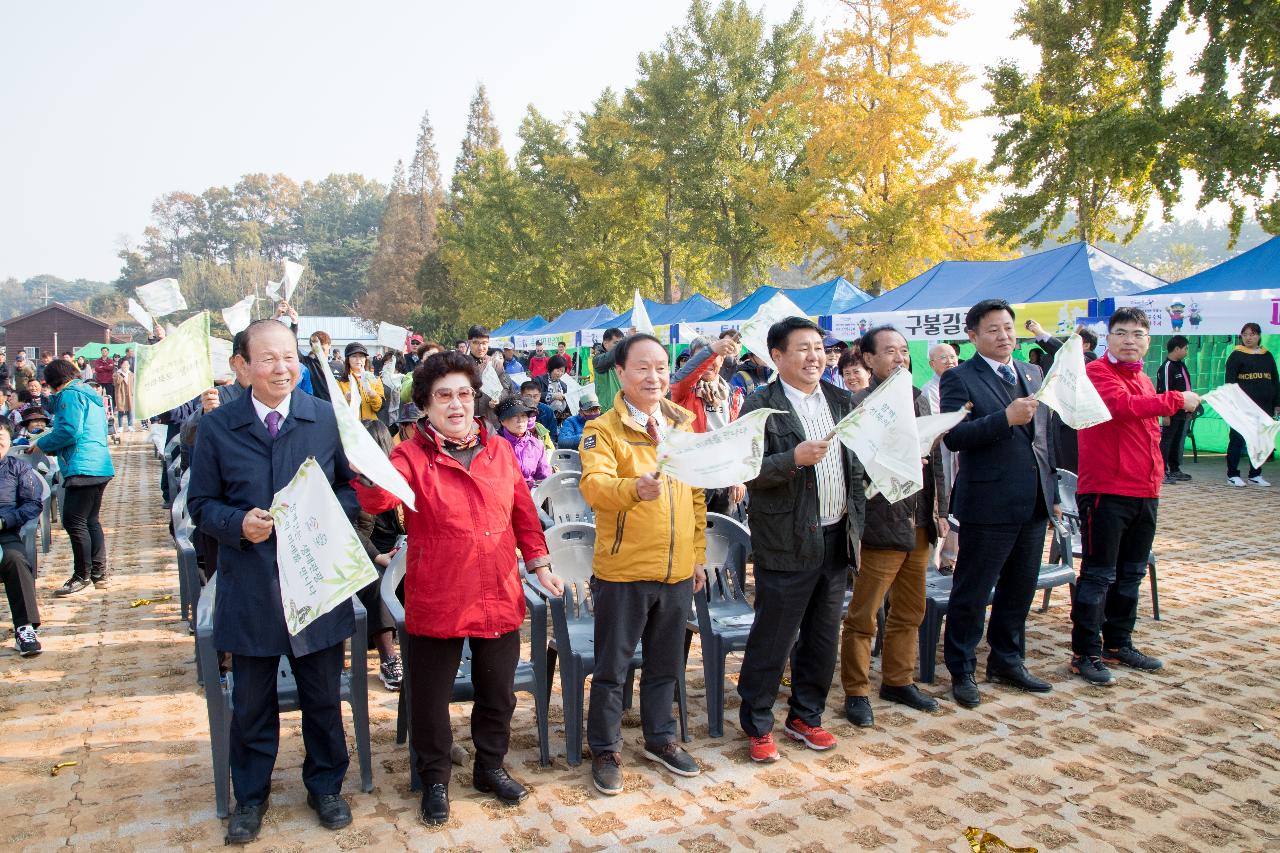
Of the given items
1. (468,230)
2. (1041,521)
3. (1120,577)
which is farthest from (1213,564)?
(468,230)

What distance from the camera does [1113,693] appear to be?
4398 mm

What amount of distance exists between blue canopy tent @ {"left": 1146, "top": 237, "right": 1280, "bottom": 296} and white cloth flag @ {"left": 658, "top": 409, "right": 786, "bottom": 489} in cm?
999

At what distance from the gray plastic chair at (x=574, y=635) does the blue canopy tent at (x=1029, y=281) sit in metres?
9.00

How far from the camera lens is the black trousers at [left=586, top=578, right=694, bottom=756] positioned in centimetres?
338

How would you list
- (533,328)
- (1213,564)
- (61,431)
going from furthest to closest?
(533,328)
(1213,564)
(61,431)

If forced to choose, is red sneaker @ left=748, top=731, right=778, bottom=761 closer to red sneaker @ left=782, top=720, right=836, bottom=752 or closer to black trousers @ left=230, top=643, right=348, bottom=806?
red sneaker @ left=782, top=720, right=836, bottom=752

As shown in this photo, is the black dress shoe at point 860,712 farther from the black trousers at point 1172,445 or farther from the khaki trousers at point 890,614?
the black trousers at point 1172,445

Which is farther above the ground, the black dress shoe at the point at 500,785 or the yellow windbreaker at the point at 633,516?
the yellow windbreaker at the point at 633,516

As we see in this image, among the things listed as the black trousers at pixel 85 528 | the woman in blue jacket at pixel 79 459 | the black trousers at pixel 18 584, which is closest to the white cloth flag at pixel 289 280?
the woman in blue jacket at pixel 79 459

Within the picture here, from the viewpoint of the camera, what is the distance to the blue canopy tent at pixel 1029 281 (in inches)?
442

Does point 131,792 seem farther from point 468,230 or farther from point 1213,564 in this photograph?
point 468,230

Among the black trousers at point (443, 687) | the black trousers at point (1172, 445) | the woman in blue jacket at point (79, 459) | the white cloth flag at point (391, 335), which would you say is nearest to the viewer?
the black trousers at point (443, 687)

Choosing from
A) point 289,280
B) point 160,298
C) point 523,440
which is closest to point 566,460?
point 523,440

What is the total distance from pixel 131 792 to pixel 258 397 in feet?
5.74
